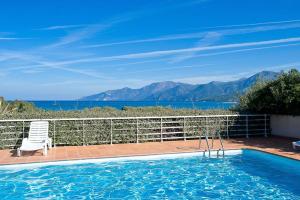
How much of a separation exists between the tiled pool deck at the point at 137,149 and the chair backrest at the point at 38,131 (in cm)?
48

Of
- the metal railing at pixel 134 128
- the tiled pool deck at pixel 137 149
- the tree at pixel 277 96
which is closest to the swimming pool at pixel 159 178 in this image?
the tiled pool deck at pixel 137 149

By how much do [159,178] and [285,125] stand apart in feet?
26.9

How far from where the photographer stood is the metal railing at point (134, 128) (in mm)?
12078

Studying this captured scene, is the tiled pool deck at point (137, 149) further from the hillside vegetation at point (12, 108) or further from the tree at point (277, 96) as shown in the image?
the hillside vegetation at point (12, 108)

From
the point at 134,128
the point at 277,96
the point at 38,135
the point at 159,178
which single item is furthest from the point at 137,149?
the point at 277,96

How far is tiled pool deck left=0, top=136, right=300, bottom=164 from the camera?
33.8 feet

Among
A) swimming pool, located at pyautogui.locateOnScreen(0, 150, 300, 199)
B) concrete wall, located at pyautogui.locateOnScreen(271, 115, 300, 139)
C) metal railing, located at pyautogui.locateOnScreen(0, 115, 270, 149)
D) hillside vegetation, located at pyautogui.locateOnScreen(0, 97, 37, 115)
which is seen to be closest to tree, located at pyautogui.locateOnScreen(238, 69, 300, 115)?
concrete wall, located at pyautogui.locateOnScreen(271, 115, 300, 139)

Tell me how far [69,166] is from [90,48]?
14.8 m

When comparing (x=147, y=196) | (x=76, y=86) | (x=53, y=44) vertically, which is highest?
(x=53, y=44)

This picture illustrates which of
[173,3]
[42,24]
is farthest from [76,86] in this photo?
[173,3]

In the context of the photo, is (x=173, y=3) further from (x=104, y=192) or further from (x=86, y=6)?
(x=104, y=192)

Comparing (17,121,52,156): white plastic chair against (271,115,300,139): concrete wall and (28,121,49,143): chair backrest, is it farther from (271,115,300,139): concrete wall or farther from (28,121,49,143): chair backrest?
(271,115,300,139): concrete wall

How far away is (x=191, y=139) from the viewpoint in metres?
14.5

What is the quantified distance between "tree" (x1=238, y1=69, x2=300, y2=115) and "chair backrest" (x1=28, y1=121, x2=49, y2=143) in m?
8.95
